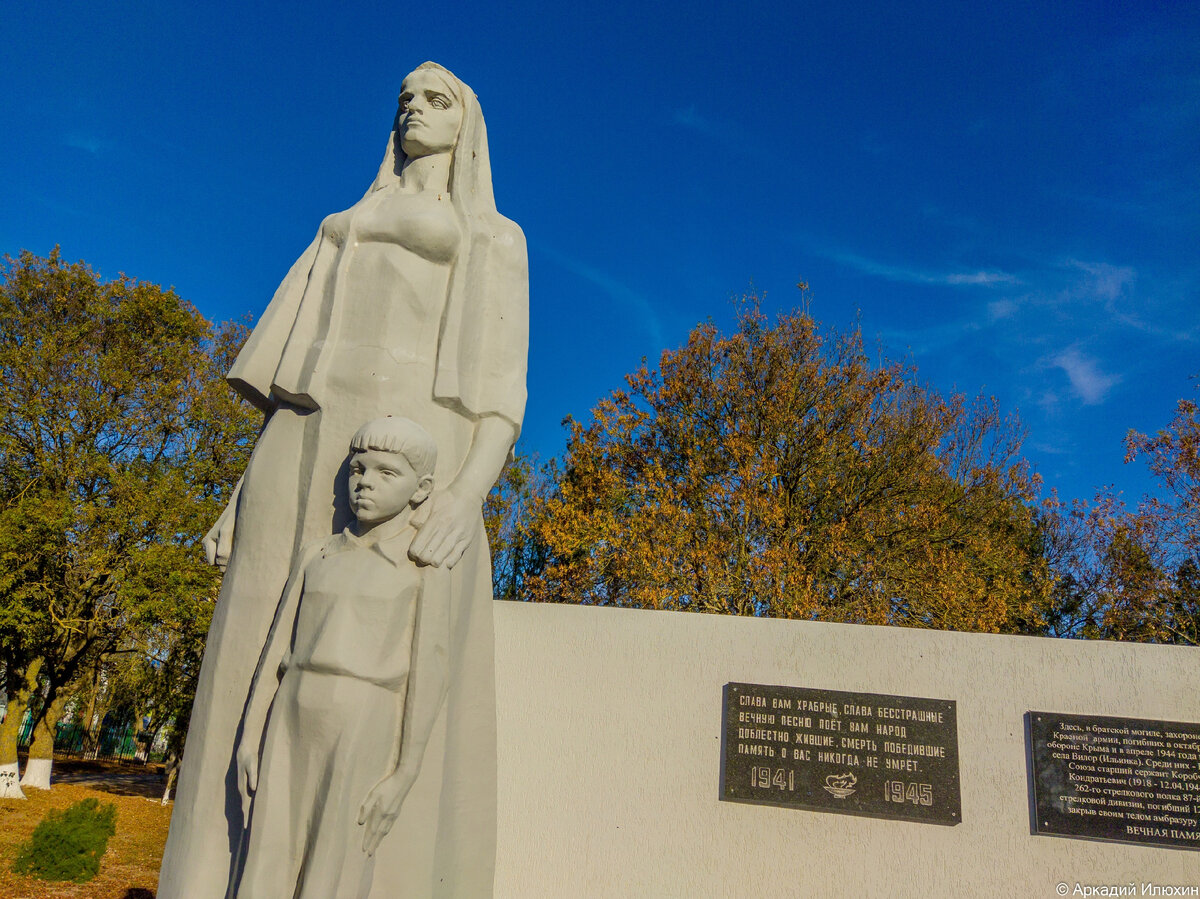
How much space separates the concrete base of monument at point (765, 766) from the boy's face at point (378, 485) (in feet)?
7.23

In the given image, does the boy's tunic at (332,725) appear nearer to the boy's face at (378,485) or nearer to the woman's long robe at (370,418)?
the boy's face at (378,485)

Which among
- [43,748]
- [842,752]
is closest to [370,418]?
[842,752]

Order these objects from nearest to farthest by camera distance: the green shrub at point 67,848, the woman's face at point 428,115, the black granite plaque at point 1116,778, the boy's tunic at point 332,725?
the boy's tunic at point 332,725 → the woman's face at point 428,115 → the black granite plaque at point 1116,778 → the green shrub at point 67,848

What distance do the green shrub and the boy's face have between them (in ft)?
24.4

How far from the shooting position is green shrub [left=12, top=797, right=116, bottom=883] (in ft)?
24.7

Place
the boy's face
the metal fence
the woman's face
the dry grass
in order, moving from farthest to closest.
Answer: the metal fence → the dry grass → the woman's face → the boy's face

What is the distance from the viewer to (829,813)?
4.23m

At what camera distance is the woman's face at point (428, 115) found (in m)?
3.54

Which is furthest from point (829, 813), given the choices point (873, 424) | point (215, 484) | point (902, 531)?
point (215, 484)

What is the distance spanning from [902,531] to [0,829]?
1424 centimetres

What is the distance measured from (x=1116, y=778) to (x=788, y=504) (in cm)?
1034

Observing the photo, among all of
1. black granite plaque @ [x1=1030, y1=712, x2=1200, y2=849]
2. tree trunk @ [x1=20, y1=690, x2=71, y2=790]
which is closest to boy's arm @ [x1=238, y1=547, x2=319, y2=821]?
black granite plaque @ [x1=1030, y1=712, x2=1200, y2=849]

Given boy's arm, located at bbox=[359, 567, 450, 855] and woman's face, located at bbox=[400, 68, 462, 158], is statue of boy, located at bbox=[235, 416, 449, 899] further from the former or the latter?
woman's face, located at bbox=[400, 68, 462, 158]

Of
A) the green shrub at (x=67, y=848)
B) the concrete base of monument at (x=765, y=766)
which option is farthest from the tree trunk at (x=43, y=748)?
the concrete base of monument at (x=765, y=766)
